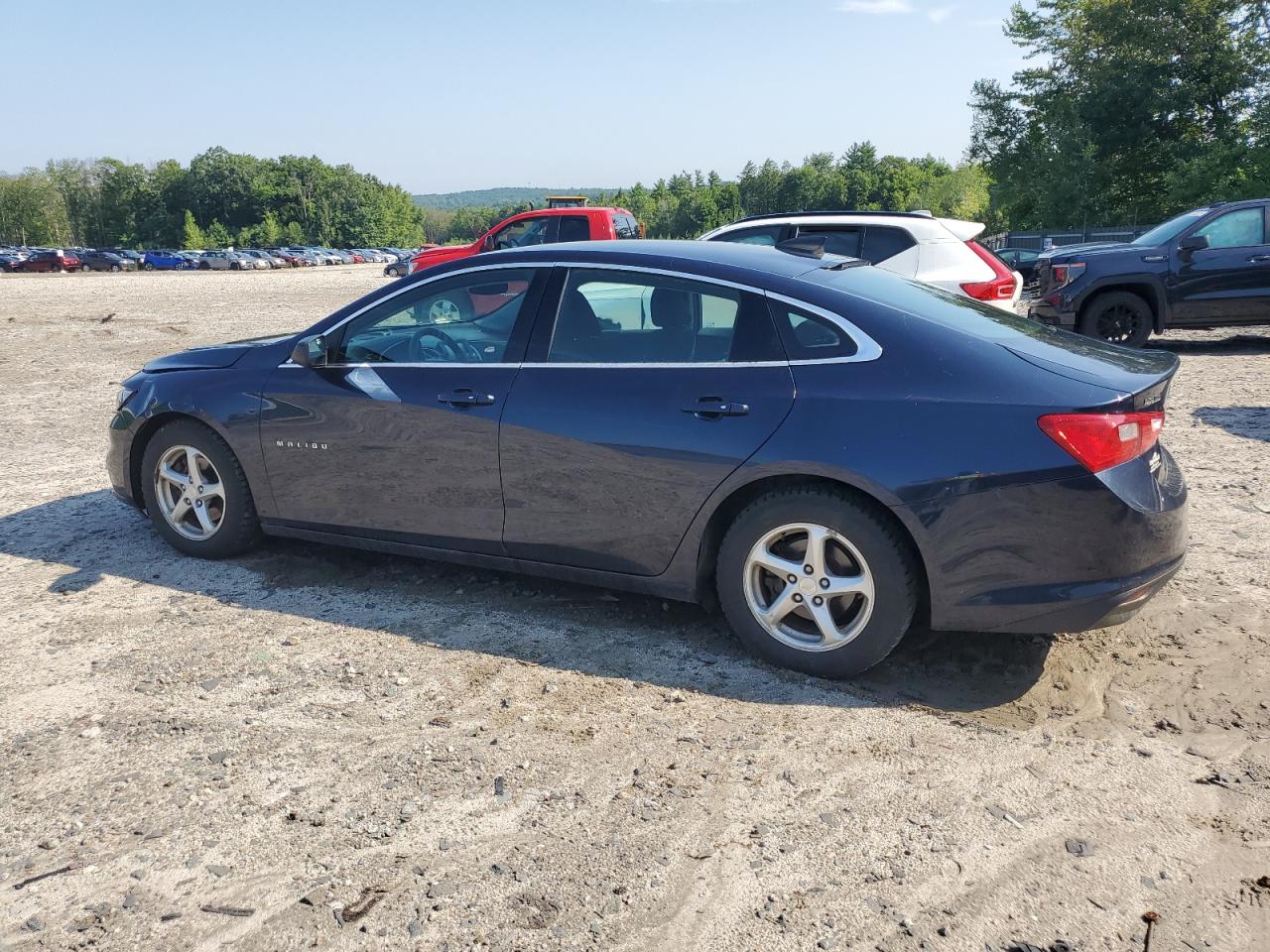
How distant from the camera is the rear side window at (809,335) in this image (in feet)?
12.4

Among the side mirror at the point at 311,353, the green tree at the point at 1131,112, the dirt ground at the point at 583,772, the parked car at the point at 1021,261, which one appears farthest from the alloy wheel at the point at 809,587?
the green tree at the point at 1131,112

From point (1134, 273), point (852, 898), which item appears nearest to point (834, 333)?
point (852, 898)

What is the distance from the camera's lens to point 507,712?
3.62 metres

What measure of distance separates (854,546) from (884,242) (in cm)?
723

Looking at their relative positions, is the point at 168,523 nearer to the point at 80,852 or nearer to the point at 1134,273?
the point at 80,852

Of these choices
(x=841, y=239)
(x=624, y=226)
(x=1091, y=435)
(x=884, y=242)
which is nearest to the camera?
(x=1091, y=435)

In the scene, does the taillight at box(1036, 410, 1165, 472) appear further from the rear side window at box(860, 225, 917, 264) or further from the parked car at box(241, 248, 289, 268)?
the parked car at box(241, 248, 289, 268)

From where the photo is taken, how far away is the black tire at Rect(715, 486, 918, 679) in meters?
3.60

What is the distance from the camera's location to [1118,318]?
487 inches

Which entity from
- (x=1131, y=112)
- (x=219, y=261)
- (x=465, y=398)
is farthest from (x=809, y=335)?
(x=219, y=261)

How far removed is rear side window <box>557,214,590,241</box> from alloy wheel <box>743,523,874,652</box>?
14.0m

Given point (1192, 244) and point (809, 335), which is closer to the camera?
point (809, 335)

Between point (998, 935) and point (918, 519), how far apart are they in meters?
1.44

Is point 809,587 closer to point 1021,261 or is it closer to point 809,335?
point 809,335
